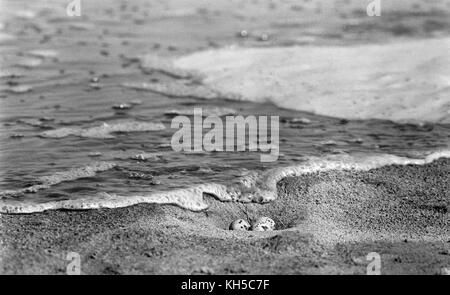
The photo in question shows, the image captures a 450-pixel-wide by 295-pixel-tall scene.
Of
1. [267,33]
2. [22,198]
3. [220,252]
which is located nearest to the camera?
[220,252]

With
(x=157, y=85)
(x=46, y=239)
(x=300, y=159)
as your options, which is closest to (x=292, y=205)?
(x=300, y=159)

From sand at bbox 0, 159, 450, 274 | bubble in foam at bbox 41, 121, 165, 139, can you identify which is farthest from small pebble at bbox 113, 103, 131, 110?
sand at bbox 0, 159, 450, 274

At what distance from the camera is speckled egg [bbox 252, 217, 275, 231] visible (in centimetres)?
432

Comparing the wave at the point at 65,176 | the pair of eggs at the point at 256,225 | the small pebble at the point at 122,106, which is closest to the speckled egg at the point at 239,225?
the pair of eggs at the point at 256,225

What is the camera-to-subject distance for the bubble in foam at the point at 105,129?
19.4 feet

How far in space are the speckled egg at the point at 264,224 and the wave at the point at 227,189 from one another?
1.05ft

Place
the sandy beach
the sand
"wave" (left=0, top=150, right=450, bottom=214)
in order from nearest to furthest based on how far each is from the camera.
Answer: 1. the sand
2. the sandy beach
3. "wave" (left=0, top=150, right=450, bottom=214)

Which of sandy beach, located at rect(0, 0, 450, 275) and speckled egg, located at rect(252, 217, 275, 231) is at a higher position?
sandy beach, located at rect(0, 0, 450, 275)

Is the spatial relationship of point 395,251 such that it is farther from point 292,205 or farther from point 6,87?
point 6,87

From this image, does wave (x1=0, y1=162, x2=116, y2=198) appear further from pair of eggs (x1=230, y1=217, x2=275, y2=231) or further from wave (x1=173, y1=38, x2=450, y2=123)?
wave (x1=173, y1=38, x2=450, y2=123)

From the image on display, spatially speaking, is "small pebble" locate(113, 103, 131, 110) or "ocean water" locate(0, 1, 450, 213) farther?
"small pebble" locate(113, 103, 131, 110)

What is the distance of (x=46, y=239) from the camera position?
4004 mm

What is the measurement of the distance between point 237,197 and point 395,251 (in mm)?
1182

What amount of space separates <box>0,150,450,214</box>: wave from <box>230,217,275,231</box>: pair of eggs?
1.03 ft
